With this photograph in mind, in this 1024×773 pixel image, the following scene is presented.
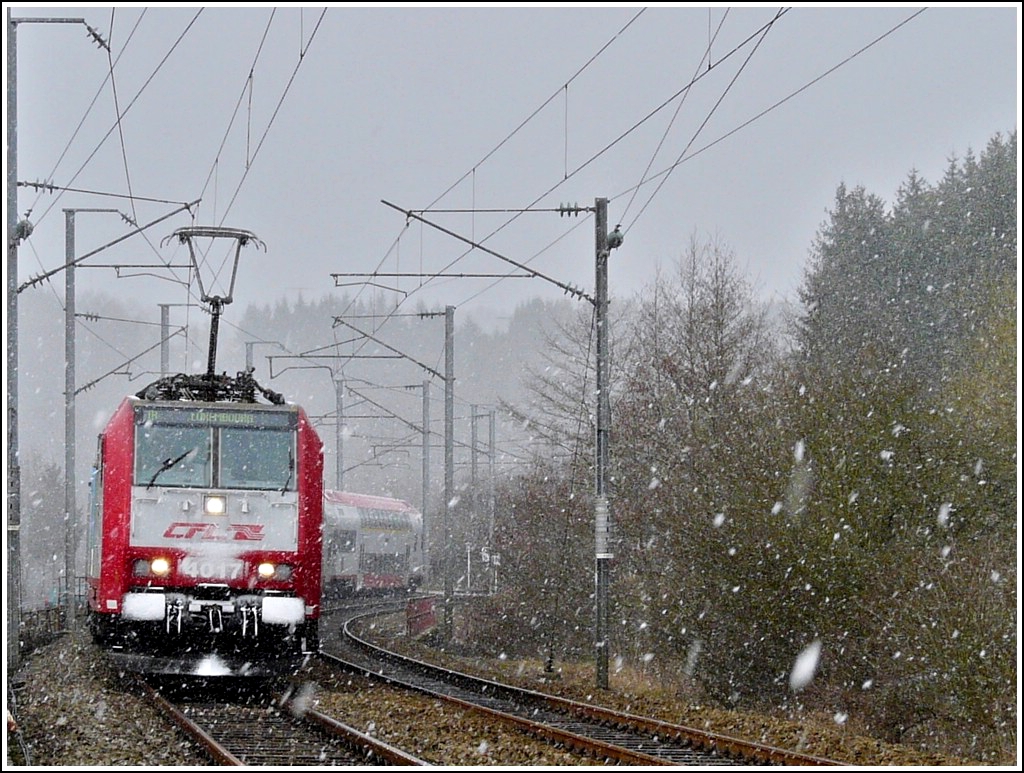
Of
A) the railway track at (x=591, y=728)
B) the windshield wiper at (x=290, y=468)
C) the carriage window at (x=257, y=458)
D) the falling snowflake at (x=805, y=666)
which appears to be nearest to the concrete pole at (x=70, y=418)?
the railway track at (x=591, y=728)

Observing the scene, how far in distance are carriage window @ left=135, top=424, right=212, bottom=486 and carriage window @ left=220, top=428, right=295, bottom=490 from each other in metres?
0.21

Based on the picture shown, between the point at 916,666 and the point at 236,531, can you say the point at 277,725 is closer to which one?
the point at 236,531

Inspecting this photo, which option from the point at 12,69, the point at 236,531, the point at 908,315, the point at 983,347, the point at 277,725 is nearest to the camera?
the point at 277,725

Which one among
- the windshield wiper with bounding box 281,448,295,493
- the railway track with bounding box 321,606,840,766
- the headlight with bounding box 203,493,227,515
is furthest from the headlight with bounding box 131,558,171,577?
the railway track with bounding box 321,606,840,766

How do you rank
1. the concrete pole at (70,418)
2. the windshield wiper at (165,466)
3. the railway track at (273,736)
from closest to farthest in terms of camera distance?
1. the railway track at (273,736)
2. the windshield wiper at (165,466)
3. the concrete pole at (70,418)

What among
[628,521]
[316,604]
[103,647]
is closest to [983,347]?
[628,521]

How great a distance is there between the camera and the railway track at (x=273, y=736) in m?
10.9

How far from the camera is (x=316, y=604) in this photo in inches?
608

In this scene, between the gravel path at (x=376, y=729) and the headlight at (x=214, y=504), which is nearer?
the gravel path at (x=376, y=729)

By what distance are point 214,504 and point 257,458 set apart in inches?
27.5

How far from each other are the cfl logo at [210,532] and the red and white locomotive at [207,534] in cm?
1

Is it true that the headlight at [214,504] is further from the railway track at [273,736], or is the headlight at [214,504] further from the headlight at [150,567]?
the railway track at [273,736]

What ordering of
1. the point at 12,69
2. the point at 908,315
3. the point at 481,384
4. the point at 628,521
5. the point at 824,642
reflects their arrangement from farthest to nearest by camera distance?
1. the point at 481,384
2. the point at 908,315
3. the point at 628,521
4. the point at 824,642
5. the point at 12,69

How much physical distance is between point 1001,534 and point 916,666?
3962mm
